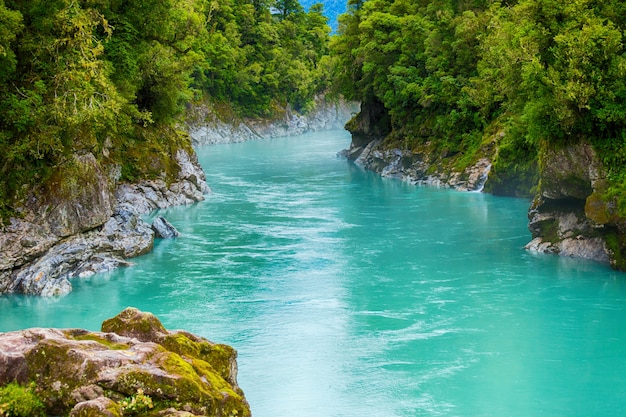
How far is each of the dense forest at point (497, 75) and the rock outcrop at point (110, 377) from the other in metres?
18.8

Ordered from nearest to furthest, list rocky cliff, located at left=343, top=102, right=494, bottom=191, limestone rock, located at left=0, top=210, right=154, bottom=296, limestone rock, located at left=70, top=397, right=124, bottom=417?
limestone rock, located at left=70, top=397, right=124, bottom=417 < limestone rock, located at left=0, top=210, right=154, bottom=296 < rocky cliff, located at left=343, top=102, right=494, bottom=191

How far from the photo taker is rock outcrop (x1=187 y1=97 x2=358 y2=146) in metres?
87.2

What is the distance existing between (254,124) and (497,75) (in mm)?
58484

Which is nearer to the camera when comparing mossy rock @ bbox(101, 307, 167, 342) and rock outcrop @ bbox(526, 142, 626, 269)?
mossy rock @ bbox(101, 307, 167, 342)

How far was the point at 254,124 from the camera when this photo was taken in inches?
3826

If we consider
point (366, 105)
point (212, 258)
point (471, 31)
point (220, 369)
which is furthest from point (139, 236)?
point (366, 105)

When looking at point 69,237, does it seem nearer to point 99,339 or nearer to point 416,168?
point 99,339

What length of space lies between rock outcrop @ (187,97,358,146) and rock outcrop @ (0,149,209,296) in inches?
1919

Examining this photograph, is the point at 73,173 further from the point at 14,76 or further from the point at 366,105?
the point at 366,105

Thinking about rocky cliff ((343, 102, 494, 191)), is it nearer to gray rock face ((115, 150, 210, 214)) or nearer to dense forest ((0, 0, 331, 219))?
gray rock face ((115, 150, 210, 214))

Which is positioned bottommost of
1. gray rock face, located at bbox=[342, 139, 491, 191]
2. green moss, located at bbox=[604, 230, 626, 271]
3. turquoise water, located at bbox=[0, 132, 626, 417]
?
turquoise water, located at bbox=[0, 132, 626, 417]

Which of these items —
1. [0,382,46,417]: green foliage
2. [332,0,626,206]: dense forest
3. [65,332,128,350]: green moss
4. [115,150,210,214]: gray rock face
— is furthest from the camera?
[115,150,210,214]: gray rock face

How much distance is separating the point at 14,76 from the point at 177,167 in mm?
18965

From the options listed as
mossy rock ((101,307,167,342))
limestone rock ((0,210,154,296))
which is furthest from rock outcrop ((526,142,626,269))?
mossy rock ((101,307,167,342))
